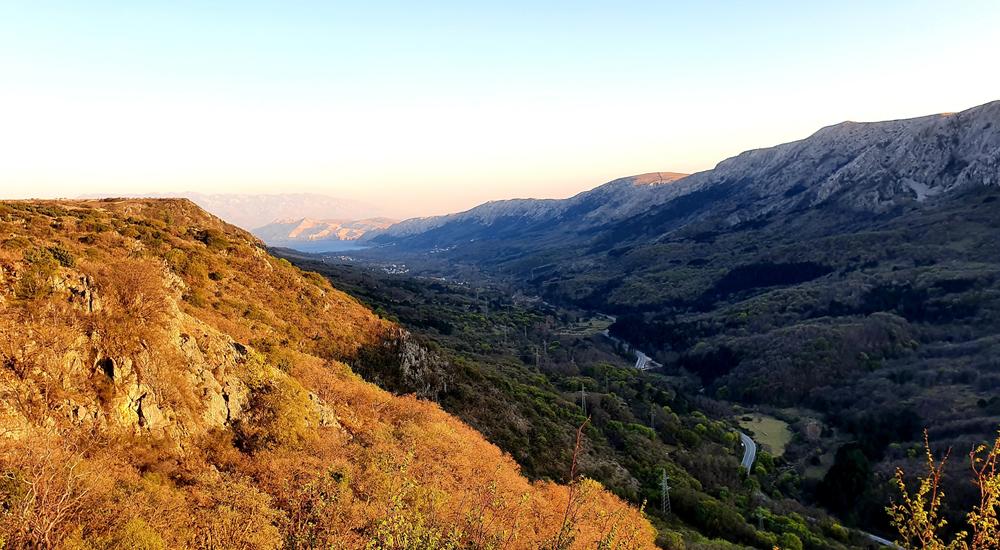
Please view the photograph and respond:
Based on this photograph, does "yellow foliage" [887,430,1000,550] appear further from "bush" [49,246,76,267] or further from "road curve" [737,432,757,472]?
"road curve" [737,432,757,472]

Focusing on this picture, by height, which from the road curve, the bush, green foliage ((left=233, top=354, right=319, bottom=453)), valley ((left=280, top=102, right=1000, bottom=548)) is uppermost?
the bush

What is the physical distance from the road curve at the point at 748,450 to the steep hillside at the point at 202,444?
2189 inches

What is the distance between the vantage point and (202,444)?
18859 mm

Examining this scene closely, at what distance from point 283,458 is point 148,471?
4668 millimetres

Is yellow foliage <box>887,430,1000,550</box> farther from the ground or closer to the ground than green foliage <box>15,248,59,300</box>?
closer to the ground

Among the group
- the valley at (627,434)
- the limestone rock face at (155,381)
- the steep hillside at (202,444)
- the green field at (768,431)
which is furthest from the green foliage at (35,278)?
the green field at (768,431)

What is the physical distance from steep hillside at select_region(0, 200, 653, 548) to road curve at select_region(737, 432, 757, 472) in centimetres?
5560

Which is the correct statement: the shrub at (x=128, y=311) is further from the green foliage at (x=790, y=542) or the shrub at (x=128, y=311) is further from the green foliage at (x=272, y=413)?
the green foliage at (x=790, y=542)

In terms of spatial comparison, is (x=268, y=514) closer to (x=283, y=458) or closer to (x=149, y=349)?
(x=283, y=458)

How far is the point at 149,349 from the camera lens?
19.4m

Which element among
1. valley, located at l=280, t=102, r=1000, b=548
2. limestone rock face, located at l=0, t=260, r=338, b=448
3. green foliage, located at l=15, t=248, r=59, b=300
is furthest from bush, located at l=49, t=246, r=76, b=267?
valley, located at l=280, t=102, r=1000, b=548

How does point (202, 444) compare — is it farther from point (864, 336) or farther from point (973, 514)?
point (864, 336)

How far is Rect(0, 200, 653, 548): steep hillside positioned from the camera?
1246 cm

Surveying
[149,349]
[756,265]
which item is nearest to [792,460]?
[149,349]
